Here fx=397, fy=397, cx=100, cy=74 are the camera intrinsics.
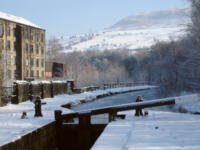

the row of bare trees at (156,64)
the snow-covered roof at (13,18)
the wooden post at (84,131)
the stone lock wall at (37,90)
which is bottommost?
the wooden post at (84,131)

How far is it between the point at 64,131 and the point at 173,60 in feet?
163

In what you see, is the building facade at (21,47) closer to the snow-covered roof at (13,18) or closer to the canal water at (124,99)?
the snow-covered roof at (13,18)

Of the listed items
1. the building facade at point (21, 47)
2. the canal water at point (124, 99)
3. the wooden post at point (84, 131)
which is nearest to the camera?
the wooden post at point (84, 131)

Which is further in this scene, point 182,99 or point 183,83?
point 183,83

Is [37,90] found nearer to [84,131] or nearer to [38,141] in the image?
[84,131]

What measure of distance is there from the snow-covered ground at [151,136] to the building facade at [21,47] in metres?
48.2

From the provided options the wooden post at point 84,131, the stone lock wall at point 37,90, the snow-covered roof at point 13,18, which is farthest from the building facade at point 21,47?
the wooden post at point 84,131

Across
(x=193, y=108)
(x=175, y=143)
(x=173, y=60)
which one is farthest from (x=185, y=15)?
(x=173, y=60)

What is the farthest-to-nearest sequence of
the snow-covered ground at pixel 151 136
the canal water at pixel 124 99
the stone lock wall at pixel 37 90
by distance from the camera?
the canal water at pixel 124 99 < the stone lock wall at pixel 37 90 < the snow-covered ground at pixel 151 136

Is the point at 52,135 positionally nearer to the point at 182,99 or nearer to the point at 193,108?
the point at 182,99

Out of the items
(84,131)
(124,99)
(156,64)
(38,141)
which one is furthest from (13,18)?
(38,141)

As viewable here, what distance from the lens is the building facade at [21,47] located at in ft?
206

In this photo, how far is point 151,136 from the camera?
11.4 meters

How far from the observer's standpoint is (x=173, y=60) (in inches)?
2537
